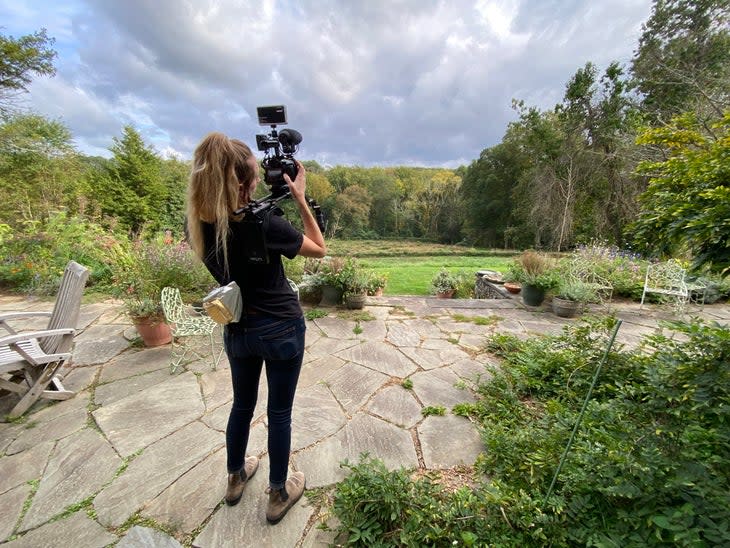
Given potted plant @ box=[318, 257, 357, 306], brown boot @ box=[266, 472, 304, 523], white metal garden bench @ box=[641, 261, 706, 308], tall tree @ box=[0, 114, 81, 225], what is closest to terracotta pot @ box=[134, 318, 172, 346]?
potted plant @ box=[318, 257, 357, 306]

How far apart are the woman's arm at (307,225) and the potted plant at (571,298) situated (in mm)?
4259

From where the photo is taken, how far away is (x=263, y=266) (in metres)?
1.17

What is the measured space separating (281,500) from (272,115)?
6.14 feet

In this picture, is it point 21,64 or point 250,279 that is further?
point 21,64

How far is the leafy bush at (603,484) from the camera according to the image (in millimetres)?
952

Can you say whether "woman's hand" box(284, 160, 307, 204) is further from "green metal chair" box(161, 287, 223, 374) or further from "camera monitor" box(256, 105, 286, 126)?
"green metal chair" box(161, 287, 223, 374)

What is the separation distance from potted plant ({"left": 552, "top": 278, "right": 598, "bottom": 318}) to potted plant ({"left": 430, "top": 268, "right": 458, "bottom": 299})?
2456 mm

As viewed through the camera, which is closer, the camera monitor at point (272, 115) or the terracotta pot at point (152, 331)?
the camera monitor at point (272, 115)

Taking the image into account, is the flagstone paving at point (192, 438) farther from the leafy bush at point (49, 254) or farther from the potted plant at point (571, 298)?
the leafy bush at point (49, 254)

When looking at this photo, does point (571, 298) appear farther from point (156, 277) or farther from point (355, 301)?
point (156, 277)

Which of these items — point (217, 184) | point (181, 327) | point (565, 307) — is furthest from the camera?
point (565, 307)

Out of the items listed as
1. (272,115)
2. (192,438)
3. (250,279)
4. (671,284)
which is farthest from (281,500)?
(671,284)

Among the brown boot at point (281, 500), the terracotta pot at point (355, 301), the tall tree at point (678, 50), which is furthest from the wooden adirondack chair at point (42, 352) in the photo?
the tall tree at point (678, 50)

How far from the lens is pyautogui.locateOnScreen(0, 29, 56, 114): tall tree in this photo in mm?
9188
